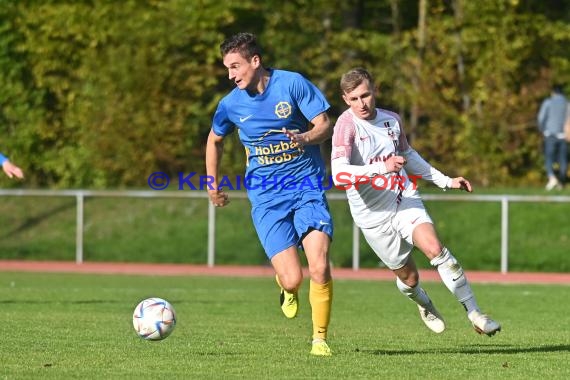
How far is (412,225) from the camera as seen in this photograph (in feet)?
31.4

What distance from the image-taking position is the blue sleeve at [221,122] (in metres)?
9.73

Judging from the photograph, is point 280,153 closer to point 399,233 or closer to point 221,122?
point 221,122

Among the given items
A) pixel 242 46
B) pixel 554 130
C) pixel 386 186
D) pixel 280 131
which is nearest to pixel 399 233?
pixel 386 186

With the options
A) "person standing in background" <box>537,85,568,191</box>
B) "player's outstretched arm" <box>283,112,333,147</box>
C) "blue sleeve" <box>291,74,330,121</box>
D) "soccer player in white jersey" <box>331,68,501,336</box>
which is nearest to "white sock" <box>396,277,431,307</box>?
"soccer player in white jersey" <box>331,68,501,336</box>

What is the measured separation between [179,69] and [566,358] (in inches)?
795

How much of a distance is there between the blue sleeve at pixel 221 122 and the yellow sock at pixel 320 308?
1427 mm

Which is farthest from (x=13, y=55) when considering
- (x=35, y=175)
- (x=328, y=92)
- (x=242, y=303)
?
(x=242, y=303)

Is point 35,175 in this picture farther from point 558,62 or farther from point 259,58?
point 259,58

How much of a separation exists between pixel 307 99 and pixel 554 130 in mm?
16152

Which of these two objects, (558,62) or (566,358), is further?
(558,62)

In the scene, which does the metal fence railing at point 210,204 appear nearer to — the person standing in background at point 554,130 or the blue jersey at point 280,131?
the person standing in background at point 554,130

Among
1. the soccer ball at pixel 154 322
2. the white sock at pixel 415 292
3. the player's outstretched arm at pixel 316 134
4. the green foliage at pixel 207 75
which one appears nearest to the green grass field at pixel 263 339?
the soccer ball at pixel 154 322

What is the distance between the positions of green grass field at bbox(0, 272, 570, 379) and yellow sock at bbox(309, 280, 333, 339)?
8.0 inches

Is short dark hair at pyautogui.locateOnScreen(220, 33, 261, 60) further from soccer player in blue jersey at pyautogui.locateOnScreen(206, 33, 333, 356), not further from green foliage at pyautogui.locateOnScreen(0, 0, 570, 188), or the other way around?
green foliage at pyautogui.locateOnScreen(0, 0, 570, 188)
